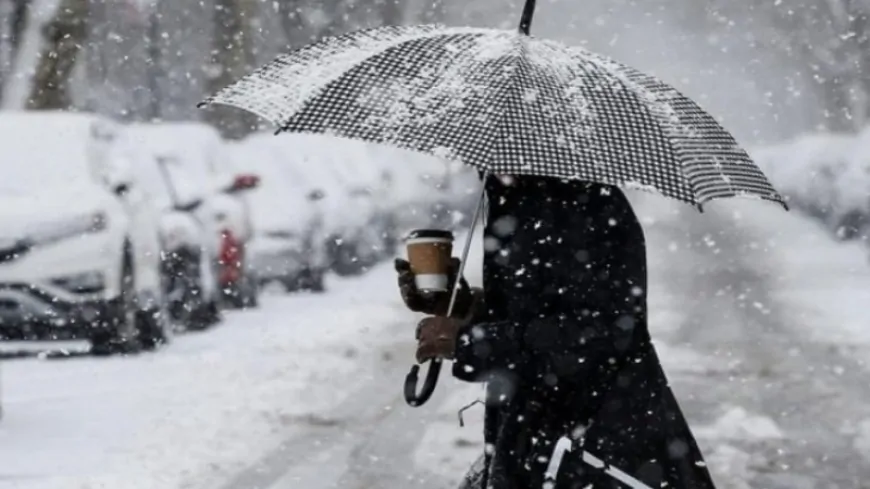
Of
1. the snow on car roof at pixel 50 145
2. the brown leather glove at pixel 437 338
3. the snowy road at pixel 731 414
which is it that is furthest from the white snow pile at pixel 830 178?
the brown leather glove at pixel 437 338

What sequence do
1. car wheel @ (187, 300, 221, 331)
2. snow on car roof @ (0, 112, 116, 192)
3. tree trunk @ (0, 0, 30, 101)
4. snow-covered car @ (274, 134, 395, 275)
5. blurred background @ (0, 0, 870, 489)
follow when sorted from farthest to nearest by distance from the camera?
tree trunk @ (0, 0, 30, 101)
snow-covered car @ (274, 134, 395, 275)
car wheel @ (187, 300, 221, 331)
snow on car roof @ (0, 112, 116, 192)
blurred background @ (0, 0, 870, 489)

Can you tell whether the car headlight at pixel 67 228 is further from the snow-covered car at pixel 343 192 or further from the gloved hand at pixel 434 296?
the gloved hand at pixel 434 296

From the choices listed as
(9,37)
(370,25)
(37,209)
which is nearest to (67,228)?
(37,209)

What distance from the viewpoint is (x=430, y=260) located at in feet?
11.5

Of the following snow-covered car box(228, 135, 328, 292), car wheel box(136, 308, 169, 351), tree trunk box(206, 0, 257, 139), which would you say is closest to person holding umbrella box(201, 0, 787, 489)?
car wheel box(136, 308, 169, 351)

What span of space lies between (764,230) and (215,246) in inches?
893

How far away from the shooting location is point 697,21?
181 feet

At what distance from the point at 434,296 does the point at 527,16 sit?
0.69m

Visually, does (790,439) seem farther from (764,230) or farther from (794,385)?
(764,230)

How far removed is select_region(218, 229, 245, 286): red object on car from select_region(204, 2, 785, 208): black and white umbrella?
8.94 m

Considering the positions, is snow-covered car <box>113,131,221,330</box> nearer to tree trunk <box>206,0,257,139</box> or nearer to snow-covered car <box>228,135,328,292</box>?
snow-covered car <box>228,135,328,292</box>

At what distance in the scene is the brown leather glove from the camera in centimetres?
320

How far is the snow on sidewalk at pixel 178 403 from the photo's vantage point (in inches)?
289

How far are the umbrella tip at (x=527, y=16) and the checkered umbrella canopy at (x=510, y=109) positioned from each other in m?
0.03
